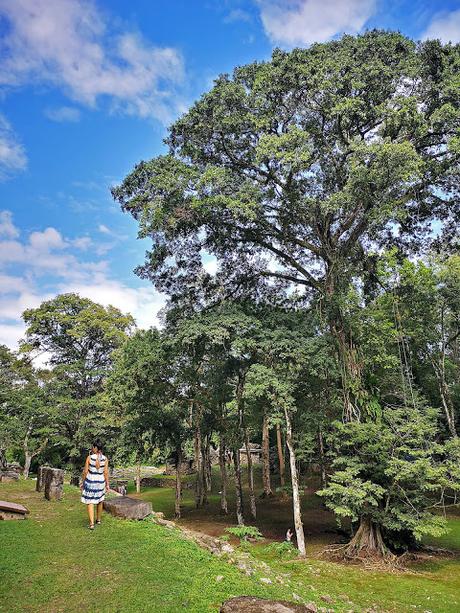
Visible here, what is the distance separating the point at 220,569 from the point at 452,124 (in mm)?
14870

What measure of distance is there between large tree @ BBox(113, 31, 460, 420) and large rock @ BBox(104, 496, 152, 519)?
7508 millimetres

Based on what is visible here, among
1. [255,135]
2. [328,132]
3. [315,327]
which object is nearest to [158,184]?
[255,135]

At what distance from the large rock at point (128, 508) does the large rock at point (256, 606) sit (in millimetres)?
5321

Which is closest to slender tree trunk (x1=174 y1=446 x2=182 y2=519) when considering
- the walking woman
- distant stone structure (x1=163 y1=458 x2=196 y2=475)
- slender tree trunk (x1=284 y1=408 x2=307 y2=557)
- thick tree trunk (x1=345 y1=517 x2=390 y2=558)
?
slender tree trunk (x1=284 y1=408 x2=307 y2=557)

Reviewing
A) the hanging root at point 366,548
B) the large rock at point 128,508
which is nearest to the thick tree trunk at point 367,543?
the hanging root at point 366,548

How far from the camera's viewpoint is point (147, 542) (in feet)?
23.2

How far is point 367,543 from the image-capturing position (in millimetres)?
12555

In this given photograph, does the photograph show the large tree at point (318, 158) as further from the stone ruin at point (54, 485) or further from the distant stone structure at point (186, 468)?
the distant stone structure at point (186, 468)

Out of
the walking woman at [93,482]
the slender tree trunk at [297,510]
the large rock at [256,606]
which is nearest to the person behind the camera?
the large rock at [256,606]

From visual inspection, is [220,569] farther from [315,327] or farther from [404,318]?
[404,318]

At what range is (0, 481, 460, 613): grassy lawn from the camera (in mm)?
4723

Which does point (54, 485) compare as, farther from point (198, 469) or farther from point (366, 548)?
point (198, 469)

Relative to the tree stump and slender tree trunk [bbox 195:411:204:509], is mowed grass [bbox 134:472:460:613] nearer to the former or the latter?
slender tree trunk [bbox 195:411:204:509]

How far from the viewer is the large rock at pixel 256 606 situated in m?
4.18
